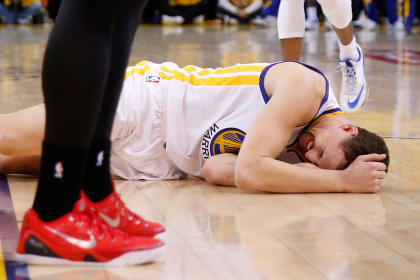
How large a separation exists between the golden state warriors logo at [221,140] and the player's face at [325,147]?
0.59 ft

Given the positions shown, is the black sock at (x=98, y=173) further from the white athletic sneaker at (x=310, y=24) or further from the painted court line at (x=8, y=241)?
the white athletic sneaker at (x=310, y=24)

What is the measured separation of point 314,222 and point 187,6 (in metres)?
8.42

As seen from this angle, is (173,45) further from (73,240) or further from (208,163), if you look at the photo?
(73,240)

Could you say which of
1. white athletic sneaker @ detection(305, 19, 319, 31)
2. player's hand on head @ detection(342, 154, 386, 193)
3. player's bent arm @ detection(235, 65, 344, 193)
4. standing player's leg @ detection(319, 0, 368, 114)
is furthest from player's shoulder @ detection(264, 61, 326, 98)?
white athletic sneaker @ detection(305, 19, 319, 31)

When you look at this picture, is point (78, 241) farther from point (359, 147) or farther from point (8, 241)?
point (359, 147)

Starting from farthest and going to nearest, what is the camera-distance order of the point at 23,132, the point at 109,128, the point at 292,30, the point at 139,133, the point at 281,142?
the point at 292,30 < the point at 139,133 < the point at 23,132 < the point at 281,142 < the point at 109,128

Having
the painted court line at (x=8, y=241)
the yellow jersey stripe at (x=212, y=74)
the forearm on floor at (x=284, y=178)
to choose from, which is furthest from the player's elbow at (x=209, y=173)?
the painted court line at (x=8, y=241)

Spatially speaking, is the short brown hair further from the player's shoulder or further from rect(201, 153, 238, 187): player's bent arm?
rect(201, 153, 238, 187): player's bent arm

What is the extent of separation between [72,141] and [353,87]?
6.56 ft

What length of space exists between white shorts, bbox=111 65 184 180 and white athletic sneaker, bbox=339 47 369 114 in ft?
3.85

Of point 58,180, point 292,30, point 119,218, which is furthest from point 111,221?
point 292,30

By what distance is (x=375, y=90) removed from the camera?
13.1ft

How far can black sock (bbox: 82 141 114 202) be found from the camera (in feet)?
4.45

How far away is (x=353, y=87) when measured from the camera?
3.08 m
